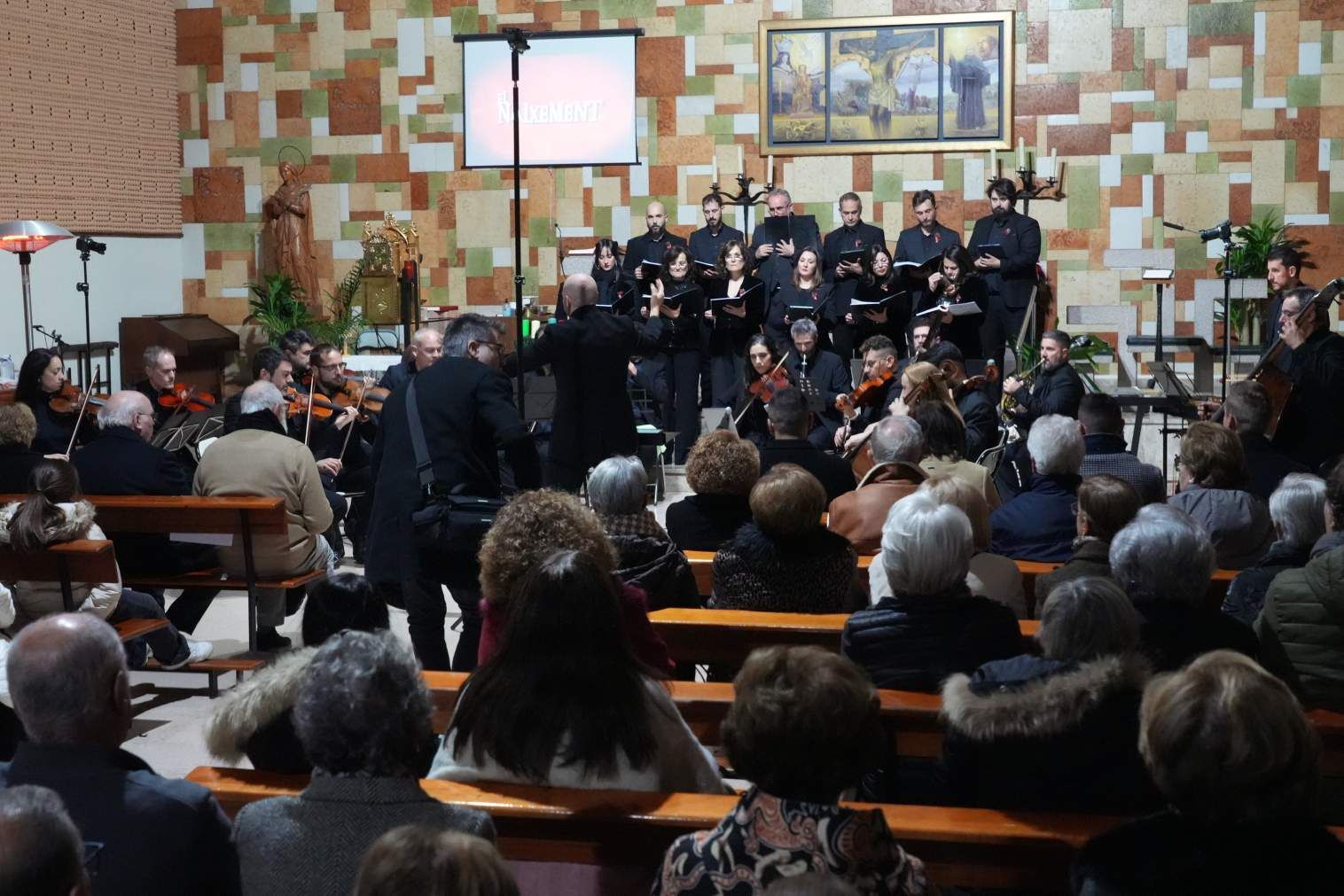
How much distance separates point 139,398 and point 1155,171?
8.96m

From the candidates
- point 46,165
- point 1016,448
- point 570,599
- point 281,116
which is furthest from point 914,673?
point 281,116

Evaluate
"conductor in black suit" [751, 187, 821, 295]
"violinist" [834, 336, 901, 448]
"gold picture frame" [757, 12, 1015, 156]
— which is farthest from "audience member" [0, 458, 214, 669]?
"gold picture frame" [757, 12, 1015, 156]

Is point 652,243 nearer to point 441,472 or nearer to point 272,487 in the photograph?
point 272,487

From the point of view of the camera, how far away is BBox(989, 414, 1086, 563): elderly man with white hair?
14.4 ft

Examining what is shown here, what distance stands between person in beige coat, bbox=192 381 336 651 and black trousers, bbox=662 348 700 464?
4.44m

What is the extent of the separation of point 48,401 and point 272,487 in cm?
270

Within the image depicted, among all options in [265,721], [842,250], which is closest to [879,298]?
[842,250]

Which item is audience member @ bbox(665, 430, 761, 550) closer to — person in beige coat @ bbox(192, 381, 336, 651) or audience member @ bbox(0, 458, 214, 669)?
person in beige coat @ bbox(192, 381, 336, 651)

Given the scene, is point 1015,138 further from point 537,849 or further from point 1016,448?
point 537,849

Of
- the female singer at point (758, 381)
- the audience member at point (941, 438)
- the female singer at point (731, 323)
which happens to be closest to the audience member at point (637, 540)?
the audience member at point (941, 438)

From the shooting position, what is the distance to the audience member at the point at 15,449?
17.7 ft

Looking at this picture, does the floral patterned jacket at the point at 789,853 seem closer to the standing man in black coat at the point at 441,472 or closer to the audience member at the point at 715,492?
the audience member at the point at 715,492

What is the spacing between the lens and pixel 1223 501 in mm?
4340

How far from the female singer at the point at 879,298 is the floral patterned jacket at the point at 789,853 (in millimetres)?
7849
